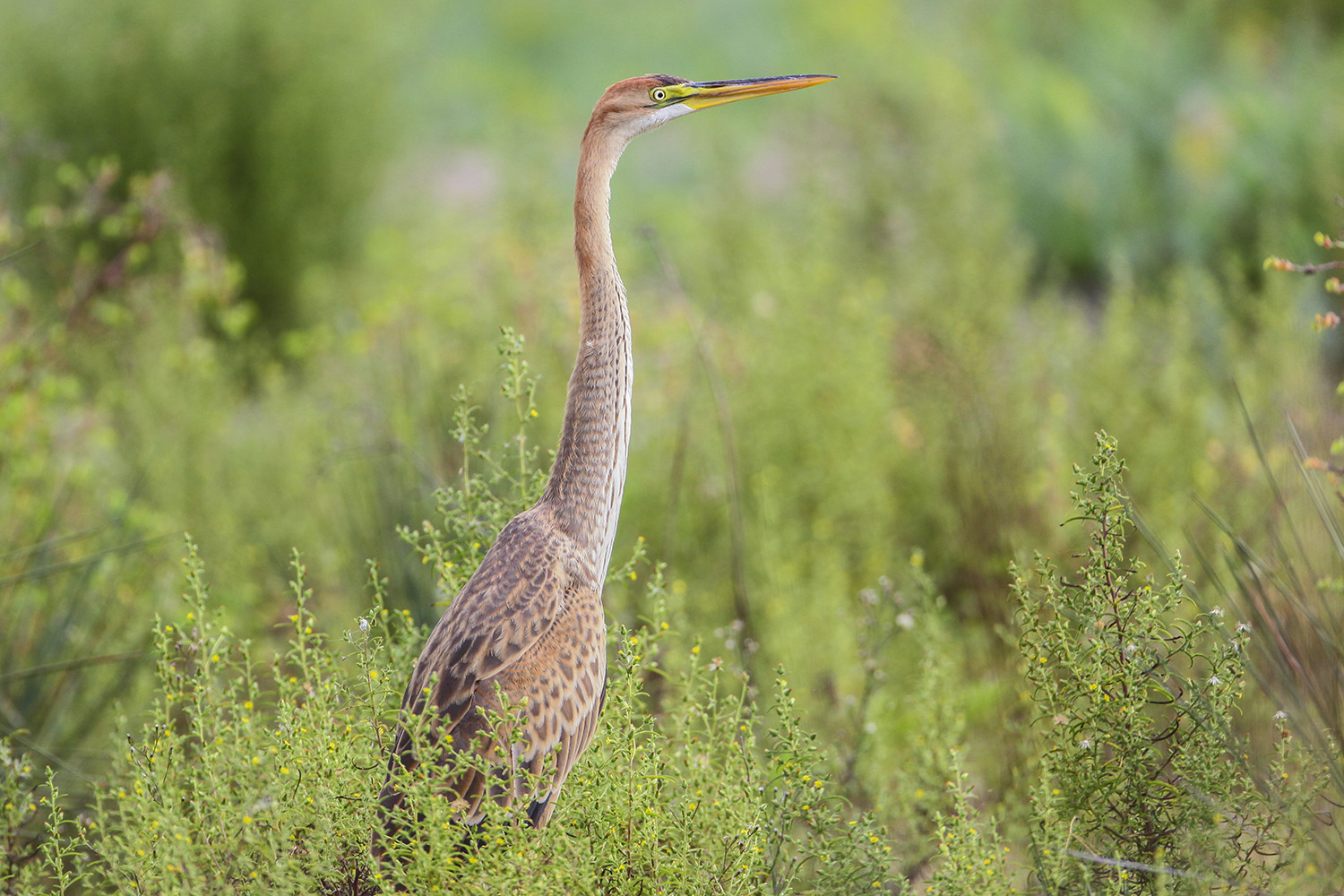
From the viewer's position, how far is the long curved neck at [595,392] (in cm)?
296

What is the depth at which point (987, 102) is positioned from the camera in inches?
373

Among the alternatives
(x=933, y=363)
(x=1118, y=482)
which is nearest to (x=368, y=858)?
(x=1118, y=482)

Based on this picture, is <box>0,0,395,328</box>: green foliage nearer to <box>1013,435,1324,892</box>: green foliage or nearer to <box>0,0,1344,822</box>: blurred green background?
<box>0,0,1344,822</box>: blurred green background

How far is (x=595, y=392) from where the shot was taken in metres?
2.98

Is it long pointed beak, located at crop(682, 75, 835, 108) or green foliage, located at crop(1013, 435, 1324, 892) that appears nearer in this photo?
green foliage, located at crop(1013, 435, 1324, 892)

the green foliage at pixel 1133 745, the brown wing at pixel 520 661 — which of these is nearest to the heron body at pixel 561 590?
the brown wing at pixel 520 661

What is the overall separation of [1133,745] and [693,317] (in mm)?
4104

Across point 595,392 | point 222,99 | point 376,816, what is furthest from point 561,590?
point 222,99

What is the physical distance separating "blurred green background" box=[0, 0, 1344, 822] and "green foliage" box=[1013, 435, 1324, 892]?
239mm

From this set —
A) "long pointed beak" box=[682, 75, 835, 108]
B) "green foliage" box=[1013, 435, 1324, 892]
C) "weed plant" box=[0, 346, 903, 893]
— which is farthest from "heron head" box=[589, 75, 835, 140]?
"green foliage" box=[1013, 435, 1324, 892]

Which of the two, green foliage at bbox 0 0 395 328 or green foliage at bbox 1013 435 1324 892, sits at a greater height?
green foliage at bbox 0 0 395 328

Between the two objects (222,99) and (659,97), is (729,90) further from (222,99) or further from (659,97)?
(222,99)

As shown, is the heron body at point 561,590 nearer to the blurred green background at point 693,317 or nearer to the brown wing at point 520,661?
the brown wing at point 520,661

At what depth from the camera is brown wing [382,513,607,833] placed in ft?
8.63
